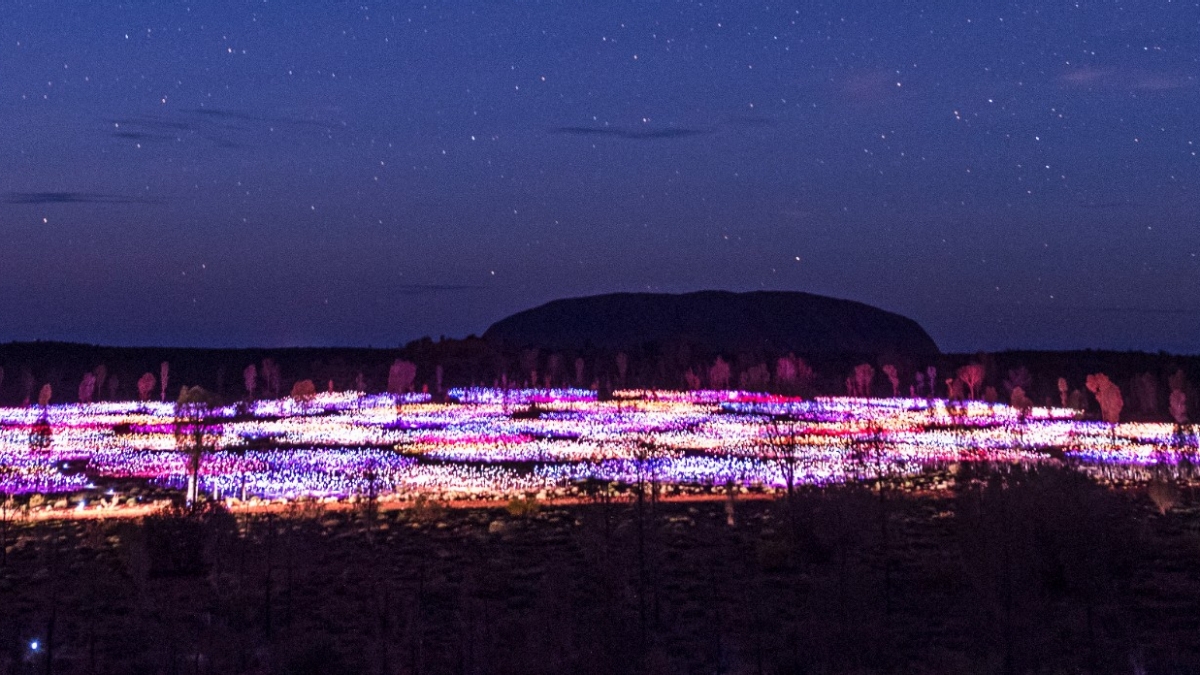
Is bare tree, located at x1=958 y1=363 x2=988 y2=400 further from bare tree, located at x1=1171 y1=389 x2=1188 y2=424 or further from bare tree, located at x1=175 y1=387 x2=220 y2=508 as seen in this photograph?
bare tree, located at x1=175 y1=387 x2=220 y2=508

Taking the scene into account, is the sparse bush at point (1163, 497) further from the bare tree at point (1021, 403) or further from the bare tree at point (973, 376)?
the bare tree at point (973, 376)

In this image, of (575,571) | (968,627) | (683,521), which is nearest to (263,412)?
(683,521)

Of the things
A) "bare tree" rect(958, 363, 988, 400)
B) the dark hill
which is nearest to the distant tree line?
"bare tree" rect(958, 363, 988, 400)

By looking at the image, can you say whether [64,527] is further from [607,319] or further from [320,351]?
[607,319]

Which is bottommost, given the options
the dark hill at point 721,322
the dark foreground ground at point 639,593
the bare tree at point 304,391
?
the dark foreground ground at point 639,593

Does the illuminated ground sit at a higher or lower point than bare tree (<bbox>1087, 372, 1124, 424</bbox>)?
lower

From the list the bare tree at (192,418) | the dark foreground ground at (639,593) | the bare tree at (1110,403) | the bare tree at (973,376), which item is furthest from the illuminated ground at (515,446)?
the bare tree at (973,376)

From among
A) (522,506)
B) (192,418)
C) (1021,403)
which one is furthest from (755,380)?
(522,506)
